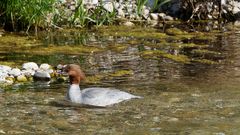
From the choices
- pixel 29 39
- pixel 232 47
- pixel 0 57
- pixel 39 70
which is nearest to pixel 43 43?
pixel 29 39

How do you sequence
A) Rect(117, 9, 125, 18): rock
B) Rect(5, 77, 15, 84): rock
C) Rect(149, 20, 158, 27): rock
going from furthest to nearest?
Rect(117, 9, 125, 18): rock < Rect(149, 20, 158, 27): rock < Rect(5, 77, 15, 84): rock

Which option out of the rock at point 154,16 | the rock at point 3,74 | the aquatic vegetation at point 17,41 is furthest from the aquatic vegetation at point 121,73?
the rock at point 154,16

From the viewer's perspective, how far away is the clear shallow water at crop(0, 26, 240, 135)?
8.41 meters

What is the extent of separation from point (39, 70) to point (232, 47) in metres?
5.32

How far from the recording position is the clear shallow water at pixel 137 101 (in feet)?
27.6

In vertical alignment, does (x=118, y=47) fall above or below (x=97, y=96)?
above

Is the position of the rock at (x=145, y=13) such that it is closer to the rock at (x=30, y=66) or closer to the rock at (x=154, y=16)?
the rock at (x=154, y=16)

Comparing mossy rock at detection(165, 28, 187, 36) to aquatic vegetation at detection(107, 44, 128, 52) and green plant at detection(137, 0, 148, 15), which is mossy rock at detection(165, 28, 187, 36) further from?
aquatic vegetation at detection(107, 44, 128, 52)

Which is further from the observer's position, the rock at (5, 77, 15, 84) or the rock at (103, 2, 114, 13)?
the rock at (103, 2, 114, 13)

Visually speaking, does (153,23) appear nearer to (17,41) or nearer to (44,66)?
(17,41)

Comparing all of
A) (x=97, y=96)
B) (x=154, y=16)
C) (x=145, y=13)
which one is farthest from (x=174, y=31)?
(x=97, y=96)

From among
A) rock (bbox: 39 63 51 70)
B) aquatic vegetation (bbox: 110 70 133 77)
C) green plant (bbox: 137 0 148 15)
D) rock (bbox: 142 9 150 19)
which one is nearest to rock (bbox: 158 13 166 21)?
rock (bbox: 142 9 150 19)

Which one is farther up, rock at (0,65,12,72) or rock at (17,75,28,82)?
rock at (0,65,12,72)

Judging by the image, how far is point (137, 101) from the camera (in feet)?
31.9
